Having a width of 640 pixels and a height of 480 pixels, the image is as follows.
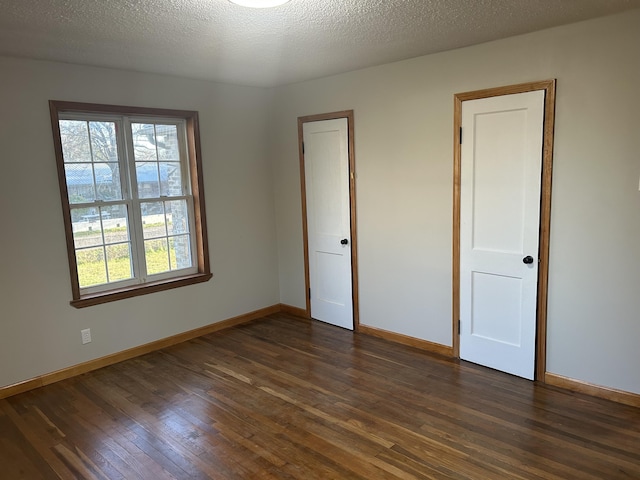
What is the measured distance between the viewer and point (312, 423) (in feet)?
9.48

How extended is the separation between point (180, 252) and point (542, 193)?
316 centimetres

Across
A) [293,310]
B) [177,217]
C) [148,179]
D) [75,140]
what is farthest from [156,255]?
[293,310]

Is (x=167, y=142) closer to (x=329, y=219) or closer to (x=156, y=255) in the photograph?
(x=156, y=255)

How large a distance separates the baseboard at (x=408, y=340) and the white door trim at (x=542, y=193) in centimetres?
45

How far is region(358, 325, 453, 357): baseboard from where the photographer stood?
385cm

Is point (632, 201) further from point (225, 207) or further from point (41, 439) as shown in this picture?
point (41, 439)

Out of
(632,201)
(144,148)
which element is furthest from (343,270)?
A: (632,201)

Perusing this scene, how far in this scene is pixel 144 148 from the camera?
13.4ft

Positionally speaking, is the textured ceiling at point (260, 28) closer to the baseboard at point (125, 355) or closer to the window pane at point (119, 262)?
the window pane at point (119, 262)

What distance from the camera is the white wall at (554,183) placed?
284 cm

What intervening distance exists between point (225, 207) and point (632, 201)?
3384 mm

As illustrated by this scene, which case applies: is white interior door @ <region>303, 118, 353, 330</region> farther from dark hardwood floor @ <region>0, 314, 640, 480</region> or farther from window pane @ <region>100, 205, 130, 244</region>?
window pane @ <region>100, 205, 130, 244</region>

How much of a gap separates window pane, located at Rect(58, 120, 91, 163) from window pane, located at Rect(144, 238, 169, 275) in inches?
35.3

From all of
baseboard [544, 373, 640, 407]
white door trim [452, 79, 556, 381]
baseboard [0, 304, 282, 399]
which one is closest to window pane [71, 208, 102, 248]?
baseboard [0, 304, 282, 399]
